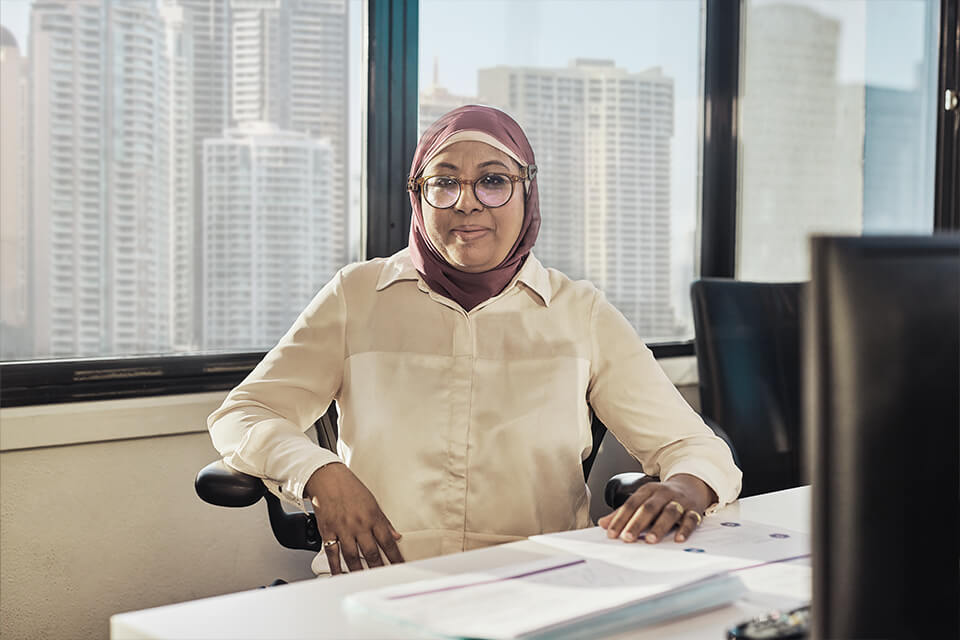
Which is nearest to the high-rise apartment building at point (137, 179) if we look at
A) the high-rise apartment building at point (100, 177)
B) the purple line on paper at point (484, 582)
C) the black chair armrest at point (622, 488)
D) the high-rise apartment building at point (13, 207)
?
the high-rise apartment building at point (100, 177)

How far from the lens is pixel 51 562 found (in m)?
1.77

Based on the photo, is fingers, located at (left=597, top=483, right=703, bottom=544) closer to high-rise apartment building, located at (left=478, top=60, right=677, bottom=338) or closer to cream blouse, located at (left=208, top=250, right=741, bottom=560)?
cream blouse, located at (left=208, top=250, right=741, bottom=560)

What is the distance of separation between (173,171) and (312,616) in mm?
1349

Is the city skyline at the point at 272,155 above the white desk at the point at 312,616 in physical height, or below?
above

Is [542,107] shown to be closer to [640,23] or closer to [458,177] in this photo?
[640,23]

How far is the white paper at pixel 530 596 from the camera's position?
0.74 metres

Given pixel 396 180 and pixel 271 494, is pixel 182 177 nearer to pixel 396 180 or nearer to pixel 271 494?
pixel 396 180

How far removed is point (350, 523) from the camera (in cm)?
126

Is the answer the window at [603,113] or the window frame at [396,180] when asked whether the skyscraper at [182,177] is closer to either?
the window frame at [396,180]

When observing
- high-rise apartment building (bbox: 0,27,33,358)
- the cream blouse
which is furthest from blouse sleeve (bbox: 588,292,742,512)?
high-rise apartment building (bbox: 0,27,33,358)

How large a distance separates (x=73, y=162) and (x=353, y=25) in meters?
0.72

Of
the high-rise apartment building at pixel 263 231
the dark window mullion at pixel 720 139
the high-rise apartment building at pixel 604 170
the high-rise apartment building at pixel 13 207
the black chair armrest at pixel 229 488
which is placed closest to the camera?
the black chair armrest at pixel 229 488

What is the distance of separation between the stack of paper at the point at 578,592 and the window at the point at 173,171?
1.21m

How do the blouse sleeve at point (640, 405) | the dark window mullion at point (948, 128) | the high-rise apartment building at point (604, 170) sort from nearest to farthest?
1. the blouse sleeve at point (640, 405)
2. the high-rise apartment building at point (604, 170)
3. the dark window mullion at point (948, 128)
